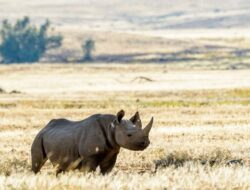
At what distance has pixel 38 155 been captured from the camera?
52.9ft

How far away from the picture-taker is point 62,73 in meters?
97.9

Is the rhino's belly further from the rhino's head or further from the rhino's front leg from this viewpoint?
the rhino's head

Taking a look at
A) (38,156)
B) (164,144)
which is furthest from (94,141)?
(164,144)

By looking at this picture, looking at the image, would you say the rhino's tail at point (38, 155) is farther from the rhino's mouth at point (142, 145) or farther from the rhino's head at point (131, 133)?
the rhino's mouth at point (142, 145)

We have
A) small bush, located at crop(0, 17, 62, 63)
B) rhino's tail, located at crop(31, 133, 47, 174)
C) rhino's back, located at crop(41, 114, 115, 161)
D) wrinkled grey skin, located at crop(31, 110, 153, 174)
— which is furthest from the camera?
small bush, located at crop(0, 17, 62, 63)

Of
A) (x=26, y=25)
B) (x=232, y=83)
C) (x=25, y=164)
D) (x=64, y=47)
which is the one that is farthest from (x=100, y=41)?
(x=25, y=164)

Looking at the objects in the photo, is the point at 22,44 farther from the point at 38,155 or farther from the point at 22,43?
the point at 38,155

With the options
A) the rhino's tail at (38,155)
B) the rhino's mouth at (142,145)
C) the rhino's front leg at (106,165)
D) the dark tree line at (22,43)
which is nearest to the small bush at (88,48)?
the dark tree line at (22,43)

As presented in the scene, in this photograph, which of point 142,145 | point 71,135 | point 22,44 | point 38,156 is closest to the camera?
point 142,145

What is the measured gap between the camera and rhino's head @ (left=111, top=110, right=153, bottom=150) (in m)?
13.8

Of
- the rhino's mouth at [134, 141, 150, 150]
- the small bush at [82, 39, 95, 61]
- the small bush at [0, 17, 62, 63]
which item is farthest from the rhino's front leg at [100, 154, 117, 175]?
the small bush at [82, 39, 95, 61]

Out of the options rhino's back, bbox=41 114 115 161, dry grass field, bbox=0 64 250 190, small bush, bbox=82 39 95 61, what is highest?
rhino's back, bbox=41 114 115 161

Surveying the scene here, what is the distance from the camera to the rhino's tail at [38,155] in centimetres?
1605

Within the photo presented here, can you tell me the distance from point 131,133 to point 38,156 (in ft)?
8.55
